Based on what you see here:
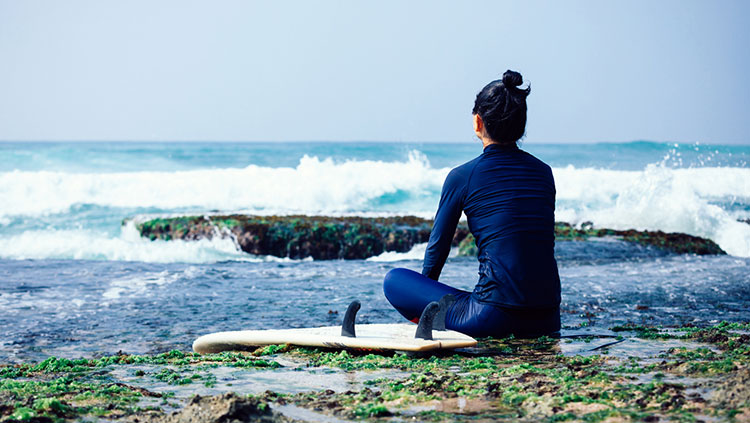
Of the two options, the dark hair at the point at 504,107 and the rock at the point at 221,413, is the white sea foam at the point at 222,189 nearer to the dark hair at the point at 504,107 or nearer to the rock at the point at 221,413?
the dark hair at the point at 504,107

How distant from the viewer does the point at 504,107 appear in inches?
179

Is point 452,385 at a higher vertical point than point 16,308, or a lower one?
higher

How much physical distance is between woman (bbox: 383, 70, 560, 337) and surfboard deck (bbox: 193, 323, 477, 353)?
0.30 meters

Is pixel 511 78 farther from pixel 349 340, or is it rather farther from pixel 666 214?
pixel 666 214

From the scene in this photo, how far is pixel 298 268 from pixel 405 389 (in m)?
8.58

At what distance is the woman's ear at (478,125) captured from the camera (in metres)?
4.69

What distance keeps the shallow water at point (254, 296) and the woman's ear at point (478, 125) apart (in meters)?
2.09

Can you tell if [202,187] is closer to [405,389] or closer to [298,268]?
[298,268]

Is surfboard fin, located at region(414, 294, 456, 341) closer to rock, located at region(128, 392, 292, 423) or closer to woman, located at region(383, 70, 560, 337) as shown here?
woman, located at region(383, 70, 560, 337)

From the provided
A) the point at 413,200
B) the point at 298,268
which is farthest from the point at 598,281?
the point at 413,200

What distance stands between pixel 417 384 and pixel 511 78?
6.40 ft

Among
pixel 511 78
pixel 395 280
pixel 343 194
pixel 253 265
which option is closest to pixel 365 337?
pixel 395 280

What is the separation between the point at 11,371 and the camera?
455cm

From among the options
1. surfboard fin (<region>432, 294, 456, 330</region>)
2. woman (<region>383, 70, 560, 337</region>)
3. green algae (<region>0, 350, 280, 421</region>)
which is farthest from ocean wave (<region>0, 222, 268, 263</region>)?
woman (<region>383, 70, 560, 337</region>)
